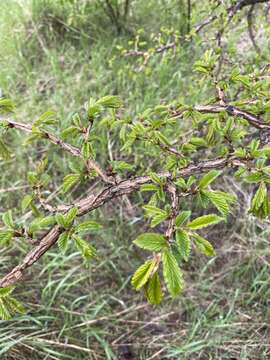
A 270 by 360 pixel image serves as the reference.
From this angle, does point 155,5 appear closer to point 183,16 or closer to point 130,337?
point 183,16

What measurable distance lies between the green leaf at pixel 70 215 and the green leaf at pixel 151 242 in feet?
0.54

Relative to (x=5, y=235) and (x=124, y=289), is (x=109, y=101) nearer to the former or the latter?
(x=5, y=235)

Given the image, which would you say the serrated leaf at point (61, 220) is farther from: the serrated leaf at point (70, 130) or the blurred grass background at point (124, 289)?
the blurred grass background at point (124, 289)

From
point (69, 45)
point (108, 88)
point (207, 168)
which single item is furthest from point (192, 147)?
point (69, 45)

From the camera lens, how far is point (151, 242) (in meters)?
0.61

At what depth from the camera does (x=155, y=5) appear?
2850mm

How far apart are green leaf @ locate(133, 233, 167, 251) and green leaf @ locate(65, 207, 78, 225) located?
0.16 metres

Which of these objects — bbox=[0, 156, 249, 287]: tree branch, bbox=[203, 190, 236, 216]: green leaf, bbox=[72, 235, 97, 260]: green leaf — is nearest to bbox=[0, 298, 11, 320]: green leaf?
bbox=[0, 156, 249, 287]: tree branch

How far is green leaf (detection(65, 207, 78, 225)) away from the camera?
0.73m

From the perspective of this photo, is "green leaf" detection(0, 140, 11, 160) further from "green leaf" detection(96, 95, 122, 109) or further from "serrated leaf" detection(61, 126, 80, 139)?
"green leaf" detection(96, 95, 122, 109)

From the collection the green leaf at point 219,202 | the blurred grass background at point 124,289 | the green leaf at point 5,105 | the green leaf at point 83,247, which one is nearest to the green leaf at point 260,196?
the green leaf at point 219,202

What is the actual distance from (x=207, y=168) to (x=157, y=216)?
225 mm

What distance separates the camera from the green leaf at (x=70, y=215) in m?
0.73

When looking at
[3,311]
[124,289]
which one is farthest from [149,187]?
[124,289]
